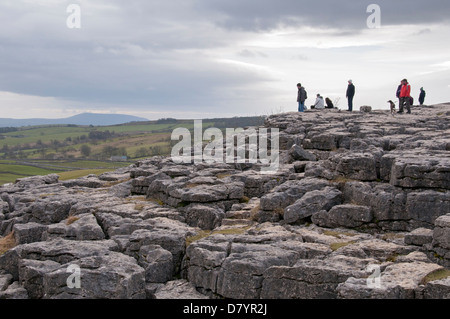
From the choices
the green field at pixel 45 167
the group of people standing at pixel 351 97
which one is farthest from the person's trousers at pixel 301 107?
the green field at pixel 45 167

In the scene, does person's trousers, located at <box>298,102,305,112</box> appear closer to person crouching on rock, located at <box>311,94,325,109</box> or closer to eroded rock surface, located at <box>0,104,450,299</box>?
person crouching on rock, located at <box>311,94,325,109</box>

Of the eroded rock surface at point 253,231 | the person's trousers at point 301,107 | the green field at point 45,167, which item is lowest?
the green field at point 45,167

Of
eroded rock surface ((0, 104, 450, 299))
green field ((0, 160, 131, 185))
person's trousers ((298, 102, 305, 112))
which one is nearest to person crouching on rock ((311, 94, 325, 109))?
person's trousers ((298, 102, 305, 112))

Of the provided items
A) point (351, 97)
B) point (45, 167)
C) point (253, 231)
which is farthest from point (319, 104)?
point (45, 167)

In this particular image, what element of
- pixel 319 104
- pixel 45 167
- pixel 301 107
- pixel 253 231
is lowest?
pixel 45 167

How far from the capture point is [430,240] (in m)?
23.4

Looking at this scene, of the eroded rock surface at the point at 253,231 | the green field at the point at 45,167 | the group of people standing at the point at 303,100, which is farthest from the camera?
the green field at the point at 45,167

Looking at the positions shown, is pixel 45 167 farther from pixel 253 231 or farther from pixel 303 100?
pixel 253 231

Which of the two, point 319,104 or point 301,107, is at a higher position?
point 319,104

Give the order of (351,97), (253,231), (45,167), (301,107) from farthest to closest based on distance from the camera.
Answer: (45,167) → (301,107) → (351,97) → (253,231)

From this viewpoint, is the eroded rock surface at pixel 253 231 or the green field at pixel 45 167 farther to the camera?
the green field at pixel 45 167

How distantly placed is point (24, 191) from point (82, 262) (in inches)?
1047

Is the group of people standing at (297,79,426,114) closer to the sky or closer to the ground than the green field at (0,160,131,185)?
closer to the sky

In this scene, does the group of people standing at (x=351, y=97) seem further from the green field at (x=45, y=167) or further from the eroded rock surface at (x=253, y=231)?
the green field at (x=45, y=167)
